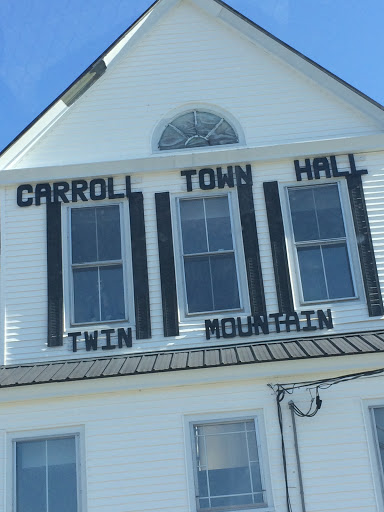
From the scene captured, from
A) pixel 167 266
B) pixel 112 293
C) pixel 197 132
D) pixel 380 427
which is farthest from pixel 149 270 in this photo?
pixel 380 427

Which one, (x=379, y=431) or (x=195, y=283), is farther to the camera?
(x=195, y=283)

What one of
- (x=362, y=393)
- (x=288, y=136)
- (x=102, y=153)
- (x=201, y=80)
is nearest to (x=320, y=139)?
(x=288, y=136)

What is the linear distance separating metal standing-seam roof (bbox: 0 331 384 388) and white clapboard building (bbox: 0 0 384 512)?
47mm

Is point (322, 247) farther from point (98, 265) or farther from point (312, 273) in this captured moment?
point (98, 265)

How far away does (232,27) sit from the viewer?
12.5 m

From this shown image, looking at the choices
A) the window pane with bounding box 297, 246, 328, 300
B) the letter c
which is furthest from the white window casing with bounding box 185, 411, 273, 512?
the letter c

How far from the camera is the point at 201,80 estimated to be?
488 inches

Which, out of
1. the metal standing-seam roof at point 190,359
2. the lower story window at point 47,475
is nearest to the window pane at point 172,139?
the metal standing-seam roof at point 190,359

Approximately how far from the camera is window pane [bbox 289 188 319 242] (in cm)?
1141

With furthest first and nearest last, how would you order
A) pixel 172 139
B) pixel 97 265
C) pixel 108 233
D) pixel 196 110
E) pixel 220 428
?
pixel 196 110, pixel 172 139, pixel 108 233, pixel 97 265, pixel 220 428

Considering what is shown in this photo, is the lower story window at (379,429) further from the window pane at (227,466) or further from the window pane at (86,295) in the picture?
the window pane at (86,295)

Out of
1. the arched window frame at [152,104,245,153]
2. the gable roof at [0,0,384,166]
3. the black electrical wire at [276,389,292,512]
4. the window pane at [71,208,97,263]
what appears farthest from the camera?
the arched window frame at [152,104,245,153]

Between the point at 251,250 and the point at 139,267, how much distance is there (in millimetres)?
1700

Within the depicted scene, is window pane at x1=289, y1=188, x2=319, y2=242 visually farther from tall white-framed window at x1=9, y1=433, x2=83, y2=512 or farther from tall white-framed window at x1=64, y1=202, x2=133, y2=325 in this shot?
tall white-framed window at x1=9, y1=433, x2=83, y2=512
